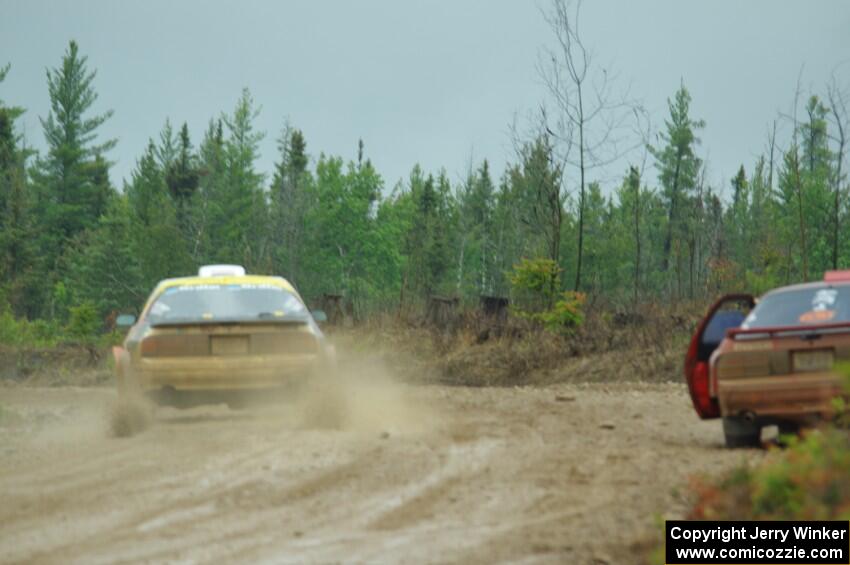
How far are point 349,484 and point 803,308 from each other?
4.47 meters

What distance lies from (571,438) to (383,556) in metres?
5.80

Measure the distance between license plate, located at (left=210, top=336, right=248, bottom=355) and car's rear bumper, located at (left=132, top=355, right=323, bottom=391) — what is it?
6cm

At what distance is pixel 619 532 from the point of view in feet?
23.6

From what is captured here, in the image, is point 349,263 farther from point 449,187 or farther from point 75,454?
point 75,454

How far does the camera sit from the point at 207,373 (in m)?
13.3

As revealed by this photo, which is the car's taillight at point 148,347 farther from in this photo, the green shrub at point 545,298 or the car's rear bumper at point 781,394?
the green shrub at point 545,298

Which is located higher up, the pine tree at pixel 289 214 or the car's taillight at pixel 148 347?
the pine tree at pixel 289 214

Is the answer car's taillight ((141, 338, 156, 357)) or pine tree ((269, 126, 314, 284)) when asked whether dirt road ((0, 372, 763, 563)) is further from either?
pine tree ((269, 126, 314, 284))

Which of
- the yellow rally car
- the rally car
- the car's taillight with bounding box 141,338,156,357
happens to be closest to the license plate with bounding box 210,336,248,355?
the yellow rally car

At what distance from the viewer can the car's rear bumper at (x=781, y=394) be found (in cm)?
1049

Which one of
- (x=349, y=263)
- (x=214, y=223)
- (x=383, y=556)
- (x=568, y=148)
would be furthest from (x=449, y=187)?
(x=383, y=556)

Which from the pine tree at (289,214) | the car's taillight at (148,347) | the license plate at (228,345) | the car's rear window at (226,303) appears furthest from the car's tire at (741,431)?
the pine tree at (289,214)

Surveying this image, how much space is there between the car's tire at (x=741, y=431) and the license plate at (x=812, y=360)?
0.73 metres

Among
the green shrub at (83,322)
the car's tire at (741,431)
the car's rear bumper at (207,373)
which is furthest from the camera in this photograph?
the green shrub at (83,322)
